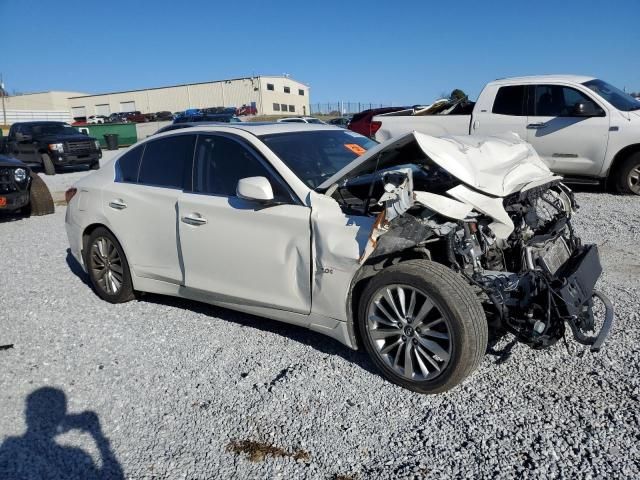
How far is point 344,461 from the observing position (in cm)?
261

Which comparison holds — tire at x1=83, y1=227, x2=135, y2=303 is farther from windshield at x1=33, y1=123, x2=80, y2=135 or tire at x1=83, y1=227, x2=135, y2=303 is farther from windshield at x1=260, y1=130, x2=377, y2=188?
windshield at x1=33, y1=123, x2=80, y2=135

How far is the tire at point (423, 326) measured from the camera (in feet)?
9.43

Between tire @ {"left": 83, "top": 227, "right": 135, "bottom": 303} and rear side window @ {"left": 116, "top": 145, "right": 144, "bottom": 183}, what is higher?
rear side window @ {"left": 116, "top": 145, "right": 144, "bottom": 183}

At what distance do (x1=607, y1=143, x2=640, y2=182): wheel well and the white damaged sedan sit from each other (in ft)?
16.0

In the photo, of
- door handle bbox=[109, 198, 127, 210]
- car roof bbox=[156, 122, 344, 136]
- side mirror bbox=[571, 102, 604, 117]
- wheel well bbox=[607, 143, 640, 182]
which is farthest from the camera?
side mirror bbox=[571, 102, 604, 117]

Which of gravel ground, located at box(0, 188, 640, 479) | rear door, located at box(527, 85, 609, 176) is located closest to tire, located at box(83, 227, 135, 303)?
gravel ground, located at box(0, 188, 640, 479)

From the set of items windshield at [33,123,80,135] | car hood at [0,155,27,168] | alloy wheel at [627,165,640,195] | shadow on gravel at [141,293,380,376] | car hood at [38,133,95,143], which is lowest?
shadow on gravel at [141,293,380,376]

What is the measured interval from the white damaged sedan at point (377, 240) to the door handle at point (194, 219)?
0.04 feet

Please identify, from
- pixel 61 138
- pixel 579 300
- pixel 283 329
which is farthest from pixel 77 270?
pixel 61 138

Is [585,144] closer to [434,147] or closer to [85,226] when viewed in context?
[434,147]

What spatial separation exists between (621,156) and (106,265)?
7.53m

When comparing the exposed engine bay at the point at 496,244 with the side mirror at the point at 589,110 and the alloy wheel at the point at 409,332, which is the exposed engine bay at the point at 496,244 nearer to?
the alloy wheel at the point at 409,332

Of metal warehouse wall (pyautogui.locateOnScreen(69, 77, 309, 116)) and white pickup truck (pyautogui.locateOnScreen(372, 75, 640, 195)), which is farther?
metal warehouse wall (pyautogui.locateOnScreen(69, 77, 309, 116))

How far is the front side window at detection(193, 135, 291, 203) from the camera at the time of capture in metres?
3.85
